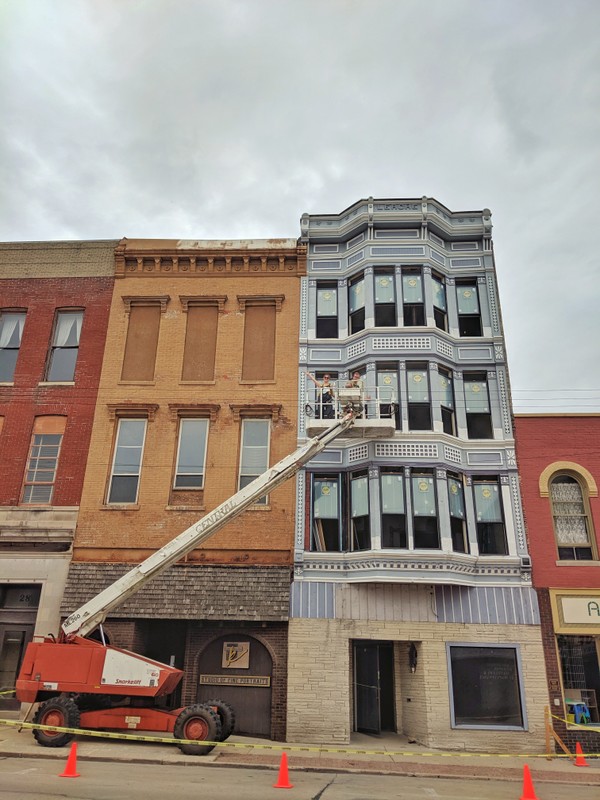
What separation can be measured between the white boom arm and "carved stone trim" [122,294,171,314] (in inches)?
332

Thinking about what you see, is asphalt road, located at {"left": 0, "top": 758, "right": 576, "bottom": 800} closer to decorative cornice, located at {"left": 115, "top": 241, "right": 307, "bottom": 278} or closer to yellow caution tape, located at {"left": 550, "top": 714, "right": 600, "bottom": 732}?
yellow caution tape, located at {"left": 550, "top": 714, "right": 600, "bottom": 732}

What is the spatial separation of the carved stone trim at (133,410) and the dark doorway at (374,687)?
9243 mm

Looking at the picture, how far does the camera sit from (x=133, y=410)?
1895 centimetres

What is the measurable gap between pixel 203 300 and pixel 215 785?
14237 millimetres

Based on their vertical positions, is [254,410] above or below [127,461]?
above

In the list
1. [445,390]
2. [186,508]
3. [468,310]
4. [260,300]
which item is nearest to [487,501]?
[445,390]

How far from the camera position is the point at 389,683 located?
675 inches

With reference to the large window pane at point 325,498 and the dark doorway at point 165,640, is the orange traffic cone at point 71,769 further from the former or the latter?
the large window pane at point 325,498

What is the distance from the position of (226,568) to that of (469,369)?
31.3ft

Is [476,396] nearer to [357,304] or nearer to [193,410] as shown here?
[357,304]

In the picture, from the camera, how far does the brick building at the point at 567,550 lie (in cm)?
1548

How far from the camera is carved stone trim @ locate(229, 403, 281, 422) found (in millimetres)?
18656

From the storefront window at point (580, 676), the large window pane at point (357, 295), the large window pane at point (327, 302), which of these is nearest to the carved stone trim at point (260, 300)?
the large window pane at point (327, 302)

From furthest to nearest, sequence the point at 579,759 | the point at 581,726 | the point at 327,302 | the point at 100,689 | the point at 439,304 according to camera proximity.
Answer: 1. the point at 327,302
2. the point at 439,304
3. the point at 581,726
4. the point at 579,759
5. the point at 100,689
